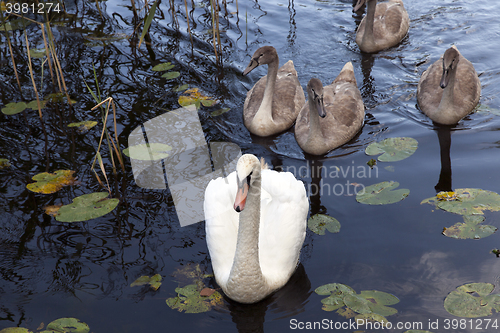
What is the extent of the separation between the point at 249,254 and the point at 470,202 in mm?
2796

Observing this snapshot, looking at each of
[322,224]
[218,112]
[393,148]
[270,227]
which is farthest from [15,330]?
[393,148]

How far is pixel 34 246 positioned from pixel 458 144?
5768 millimetres

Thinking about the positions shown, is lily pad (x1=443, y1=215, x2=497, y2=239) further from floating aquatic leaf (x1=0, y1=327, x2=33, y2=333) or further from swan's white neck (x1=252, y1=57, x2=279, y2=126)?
floating aquatic leaf (x1=0, y1=327, x2=33, y2=333)

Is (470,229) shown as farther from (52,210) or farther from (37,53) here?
(37,53)

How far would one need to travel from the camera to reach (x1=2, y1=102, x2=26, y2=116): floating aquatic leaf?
6837mm

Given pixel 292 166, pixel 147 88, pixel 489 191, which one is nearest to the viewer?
pixel 489 191

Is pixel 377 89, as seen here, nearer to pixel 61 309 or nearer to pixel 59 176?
pixel 59 176

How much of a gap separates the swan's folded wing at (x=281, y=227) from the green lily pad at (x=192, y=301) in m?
0.55

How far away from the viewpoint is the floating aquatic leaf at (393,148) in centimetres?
602

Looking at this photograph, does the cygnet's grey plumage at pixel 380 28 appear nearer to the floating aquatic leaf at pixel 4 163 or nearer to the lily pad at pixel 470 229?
the lily pad at pixel 470 229

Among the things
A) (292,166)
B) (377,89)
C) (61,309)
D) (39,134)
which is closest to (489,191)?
(292,166)

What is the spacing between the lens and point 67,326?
149 inches

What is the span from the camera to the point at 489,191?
511cm

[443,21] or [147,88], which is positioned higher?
[443,21]
